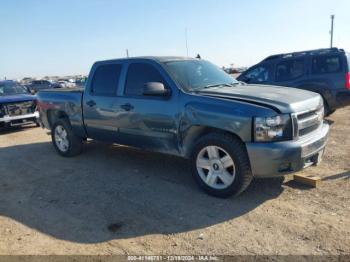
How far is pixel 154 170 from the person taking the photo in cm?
602

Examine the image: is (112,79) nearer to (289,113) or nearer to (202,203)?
(202,203)

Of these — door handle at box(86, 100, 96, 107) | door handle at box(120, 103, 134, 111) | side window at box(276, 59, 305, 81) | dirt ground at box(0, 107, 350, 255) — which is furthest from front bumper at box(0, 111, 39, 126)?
side window at box(276, 59, 305, 81)

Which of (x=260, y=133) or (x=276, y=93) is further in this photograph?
(x=276, y=93)

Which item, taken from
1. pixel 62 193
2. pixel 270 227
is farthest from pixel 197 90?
pixel 62 193

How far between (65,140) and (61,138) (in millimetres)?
157

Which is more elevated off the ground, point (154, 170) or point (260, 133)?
point (260, 133)

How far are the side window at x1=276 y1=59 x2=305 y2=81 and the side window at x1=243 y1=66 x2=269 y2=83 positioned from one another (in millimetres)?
352

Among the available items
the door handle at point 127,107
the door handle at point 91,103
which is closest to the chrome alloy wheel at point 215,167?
the door handle at point 127,107

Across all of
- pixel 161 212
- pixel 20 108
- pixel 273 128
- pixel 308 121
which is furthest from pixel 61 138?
pixel 308 121

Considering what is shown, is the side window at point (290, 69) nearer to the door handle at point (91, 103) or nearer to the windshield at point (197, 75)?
the windshield at point (197, 75)

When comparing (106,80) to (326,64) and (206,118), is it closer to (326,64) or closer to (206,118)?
(206,118)

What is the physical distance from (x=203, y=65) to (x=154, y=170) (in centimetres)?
197

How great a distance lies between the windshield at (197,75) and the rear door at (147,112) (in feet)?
0.59

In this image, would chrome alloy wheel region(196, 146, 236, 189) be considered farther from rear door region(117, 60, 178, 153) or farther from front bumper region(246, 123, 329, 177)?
rear door region(117, 60, 178, 153)
